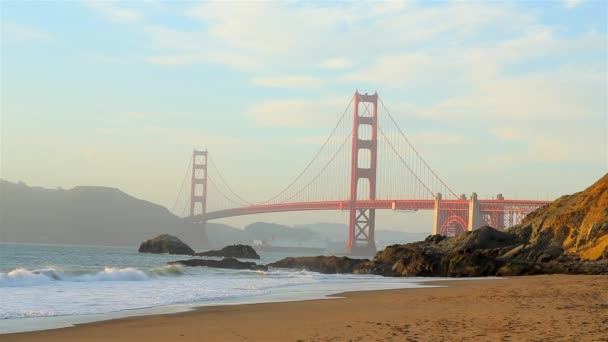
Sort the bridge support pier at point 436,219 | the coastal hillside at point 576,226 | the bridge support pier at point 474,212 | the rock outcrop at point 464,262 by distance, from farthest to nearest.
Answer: the bridge support pier at point 436,219 < the bridge support pier at point 474,212 < the coastal hillside at point 576,226 < the rock outcrop at point 464,262

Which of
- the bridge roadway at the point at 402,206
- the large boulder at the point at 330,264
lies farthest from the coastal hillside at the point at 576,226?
the bridge roadway at the point at 402,206

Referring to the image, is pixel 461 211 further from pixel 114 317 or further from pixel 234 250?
pixel 114 317

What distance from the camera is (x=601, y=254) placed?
31.2 meters

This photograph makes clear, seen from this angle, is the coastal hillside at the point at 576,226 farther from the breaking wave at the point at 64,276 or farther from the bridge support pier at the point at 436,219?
the bridge support pier at the point at 436,219

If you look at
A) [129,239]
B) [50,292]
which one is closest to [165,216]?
[129,239]

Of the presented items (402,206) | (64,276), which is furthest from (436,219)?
(64,276)

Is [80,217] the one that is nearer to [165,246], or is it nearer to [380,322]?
[165,246]

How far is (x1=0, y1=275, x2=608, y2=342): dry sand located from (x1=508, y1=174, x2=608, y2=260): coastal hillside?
18.8m

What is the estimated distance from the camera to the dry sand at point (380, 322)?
10.1 metres

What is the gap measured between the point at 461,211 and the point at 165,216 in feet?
307

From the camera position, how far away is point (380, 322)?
11.8 m

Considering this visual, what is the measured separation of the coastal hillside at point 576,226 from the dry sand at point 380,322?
61.6ft

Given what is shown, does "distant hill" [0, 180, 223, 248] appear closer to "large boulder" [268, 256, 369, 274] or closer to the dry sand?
"large boulder" [268, 256, 369, 274]

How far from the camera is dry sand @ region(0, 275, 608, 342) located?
1014 centimetres
